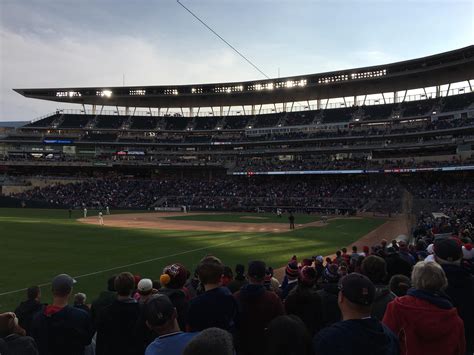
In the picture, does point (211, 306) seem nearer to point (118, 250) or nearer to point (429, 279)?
point (429, 279)

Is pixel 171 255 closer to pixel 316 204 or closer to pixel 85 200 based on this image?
pixel 316 204

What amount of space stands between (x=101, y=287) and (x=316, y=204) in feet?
164

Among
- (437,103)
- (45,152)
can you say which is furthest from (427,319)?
(45,152)

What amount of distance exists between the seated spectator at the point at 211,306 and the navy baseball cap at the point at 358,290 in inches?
57.4

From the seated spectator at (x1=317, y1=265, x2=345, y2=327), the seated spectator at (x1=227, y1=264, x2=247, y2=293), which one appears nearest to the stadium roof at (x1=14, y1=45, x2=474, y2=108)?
the seated spectator at (x1=227, y1=264, x2=247, y2=293)

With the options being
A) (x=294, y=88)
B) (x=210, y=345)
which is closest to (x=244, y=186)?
(x=294, y=88)

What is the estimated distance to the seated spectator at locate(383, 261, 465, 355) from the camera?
3.82 m

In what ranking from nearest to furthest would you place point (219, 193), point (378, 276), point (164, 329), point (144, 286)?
point (164, 329)
point (144, 286)
point (378, 276)
point (219, 193)

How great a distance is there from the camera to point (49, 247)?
78.6 ft

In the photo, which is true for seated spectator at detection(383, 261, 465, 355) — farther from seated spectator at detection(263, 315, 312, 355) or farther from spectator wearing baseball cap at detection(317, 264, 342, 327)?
spectator wearing baseball cap at detection(317, 264, 342, 327)

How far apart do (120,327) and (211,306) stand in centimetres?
148

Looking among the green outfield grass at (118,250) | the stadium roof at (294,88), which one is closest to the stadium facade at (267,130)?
the stadium roof at (294,88)

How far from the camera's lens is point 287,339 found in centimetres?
372

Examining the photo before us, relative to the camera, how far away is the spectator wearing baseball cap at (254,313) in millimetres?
4805
